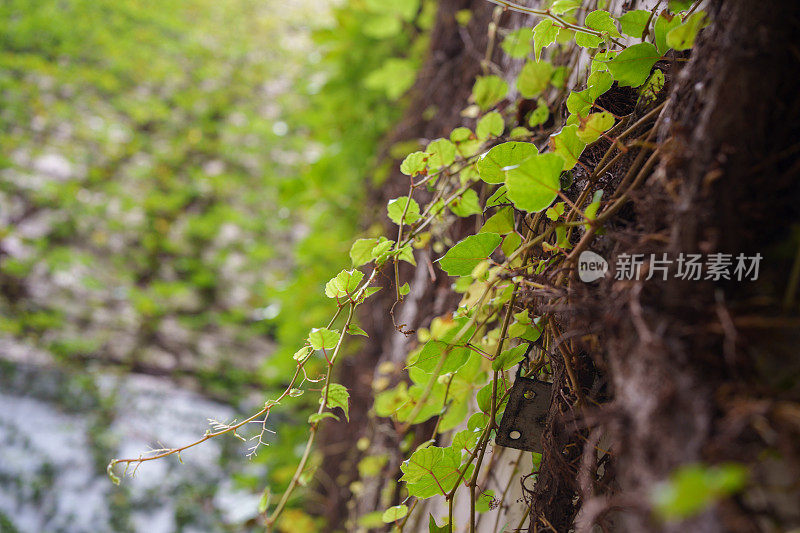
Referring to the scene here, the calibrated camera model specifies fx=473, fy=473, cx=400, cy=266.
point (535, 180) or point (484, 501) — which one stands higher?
point (535, 180)

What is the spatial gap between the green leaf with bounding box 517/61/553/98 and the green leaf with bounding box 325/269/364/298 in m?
0.37

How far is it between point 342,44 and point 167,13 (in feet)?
5.26

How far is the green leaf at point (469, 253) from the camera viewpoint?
0.46 m

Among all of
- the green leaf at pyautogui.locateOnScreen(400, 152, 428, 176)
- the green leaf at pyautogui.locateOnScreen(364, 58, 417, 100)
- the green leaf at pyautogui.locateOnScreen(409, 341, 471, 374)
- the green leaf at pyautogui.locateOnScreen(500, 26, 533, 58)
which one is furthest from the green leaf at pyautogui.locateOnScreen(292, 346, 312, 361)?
the green leaf at pyautogui.locateOnScreen(364, 58, 417, 100)

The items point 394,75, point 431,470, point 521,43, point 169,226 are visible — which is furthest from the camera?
point 169,226

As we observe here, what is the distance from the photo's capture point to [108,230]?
90.7 inches

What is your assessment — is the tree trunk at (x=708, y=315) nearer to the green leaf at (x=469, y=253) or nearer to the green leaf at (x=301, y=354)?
the green leaf at (x=469, y=253)

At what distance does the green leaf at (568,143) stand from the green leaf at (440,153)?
0.58 feet

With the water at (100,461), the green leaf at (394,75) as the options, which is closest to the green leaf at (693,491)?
the green leaf at (394,75)

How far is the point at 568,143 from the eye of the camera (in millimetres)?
439

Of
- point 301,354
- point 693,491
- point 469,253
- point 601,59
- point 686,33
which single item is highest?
point 601,59

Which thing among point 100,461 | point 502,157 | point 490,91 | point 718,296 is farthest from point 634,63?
point 100,461

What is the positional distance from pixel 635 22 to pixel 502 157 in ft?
→ 0.62

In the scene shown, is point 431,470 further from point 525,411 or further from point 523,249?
point 523,249
